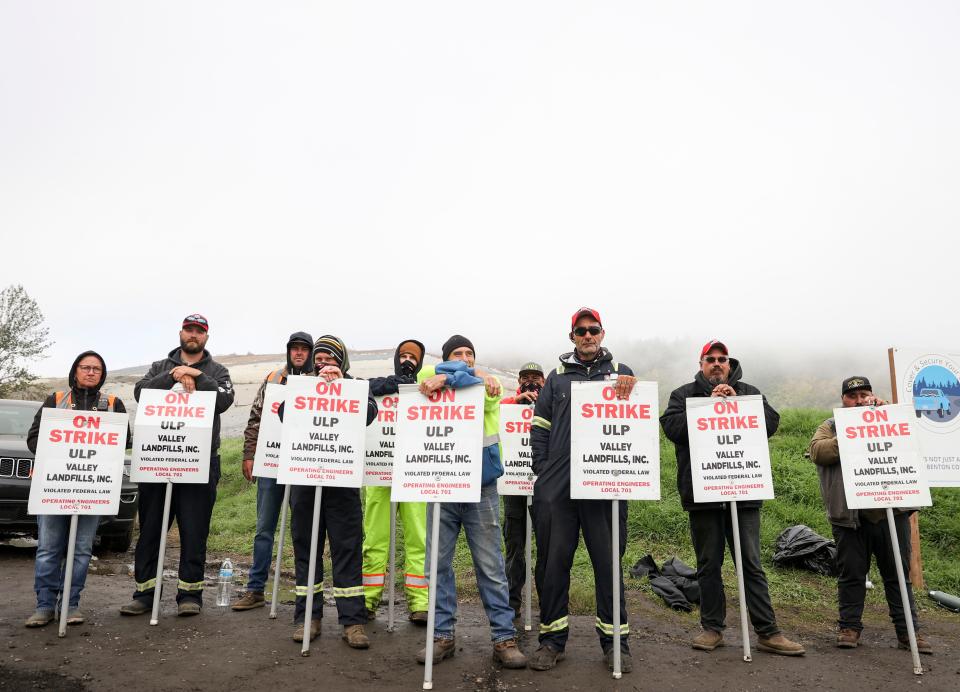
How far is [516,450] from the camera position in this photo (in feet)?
22.1

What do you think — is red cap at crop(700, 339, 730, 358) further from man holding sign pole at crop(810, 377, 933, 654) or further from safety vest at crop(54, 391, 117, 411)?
safety vest at crop(54, 391, 117, 411)

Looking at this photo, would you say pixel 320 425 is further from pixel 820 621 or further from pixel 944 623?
pixel 944 623

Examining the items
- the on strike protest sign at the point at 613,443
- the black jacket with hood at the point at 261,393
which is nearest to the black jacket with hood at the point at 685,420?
the on strike protest sign at the point at 613,443

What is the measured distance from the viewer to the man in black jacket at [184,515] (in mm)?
5992

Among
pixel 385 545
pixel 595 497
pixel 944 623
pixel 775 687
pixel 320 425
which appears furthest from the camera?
pixel 944 623

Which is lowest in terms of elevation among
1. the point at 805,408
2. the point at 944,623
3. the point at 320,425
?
the point at 944,623

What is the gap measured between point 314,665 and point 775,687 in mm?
3212

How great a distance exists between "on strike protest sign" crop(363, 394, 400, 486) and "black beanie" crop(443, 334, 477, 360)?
87 centimetres

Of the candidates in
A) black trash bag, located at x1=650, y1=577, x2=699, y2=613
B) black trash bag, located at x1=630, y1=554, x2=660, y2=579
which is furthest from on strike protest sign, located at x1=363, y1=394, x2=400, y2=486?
black trash bag, located at x1=630, y1=554, x2=660, y2=579

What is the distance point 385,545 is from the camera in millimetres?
6340

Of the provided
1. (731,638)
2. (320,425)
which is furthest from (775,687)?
(320,425)

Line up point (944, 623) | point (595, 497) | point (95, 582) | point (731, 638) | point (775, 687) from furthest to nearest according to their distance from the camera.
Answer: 1. point (95, 582)
2. point (944, 623)
3. point (731, 638)
4. point (595, 497)
5. point (775, 687)

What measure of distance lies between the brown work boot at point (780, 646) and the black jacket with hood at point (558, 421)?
2032 mm

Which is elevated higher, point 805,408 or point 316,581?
point 805,408
